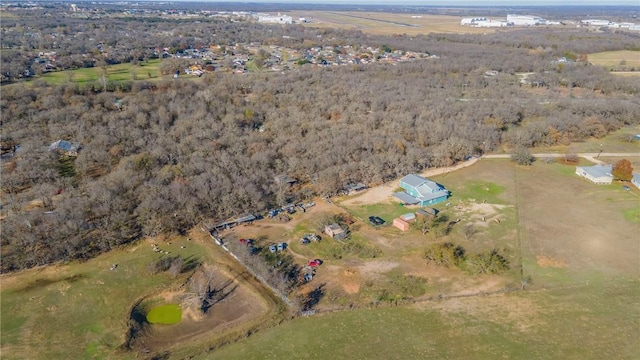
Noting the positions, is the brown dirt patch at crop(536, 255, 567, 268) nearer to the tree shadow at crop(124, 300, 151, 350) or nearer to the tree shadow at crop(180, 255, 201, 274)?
the tree shadow at crop(180, 255, 201, 274)

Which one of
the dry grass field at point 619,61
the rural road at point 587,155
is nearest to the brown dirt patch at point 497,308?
the rural road at point 587,155

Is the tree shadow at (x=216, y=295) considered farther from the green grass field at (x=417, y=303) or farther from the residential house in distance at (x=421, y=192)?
the residential house in distance at (x=421, y=192)

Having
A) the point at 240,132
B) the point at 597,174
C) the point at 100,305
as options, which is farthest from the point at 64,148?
the point at 597,174

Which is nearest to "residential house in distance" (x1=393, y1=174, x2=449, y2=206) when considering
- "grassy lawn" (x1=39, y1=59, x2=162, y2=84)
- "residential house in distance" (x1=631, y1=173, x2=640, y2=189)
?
"residential house in distance" (x1=631, y1=173, x2=640, y2=189)

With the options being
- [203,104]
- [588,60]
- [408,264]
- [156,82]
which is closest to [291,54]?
[156,82]

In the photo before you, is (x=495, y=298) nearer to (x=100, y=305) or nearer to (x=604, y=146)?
(x=100, y=305)
